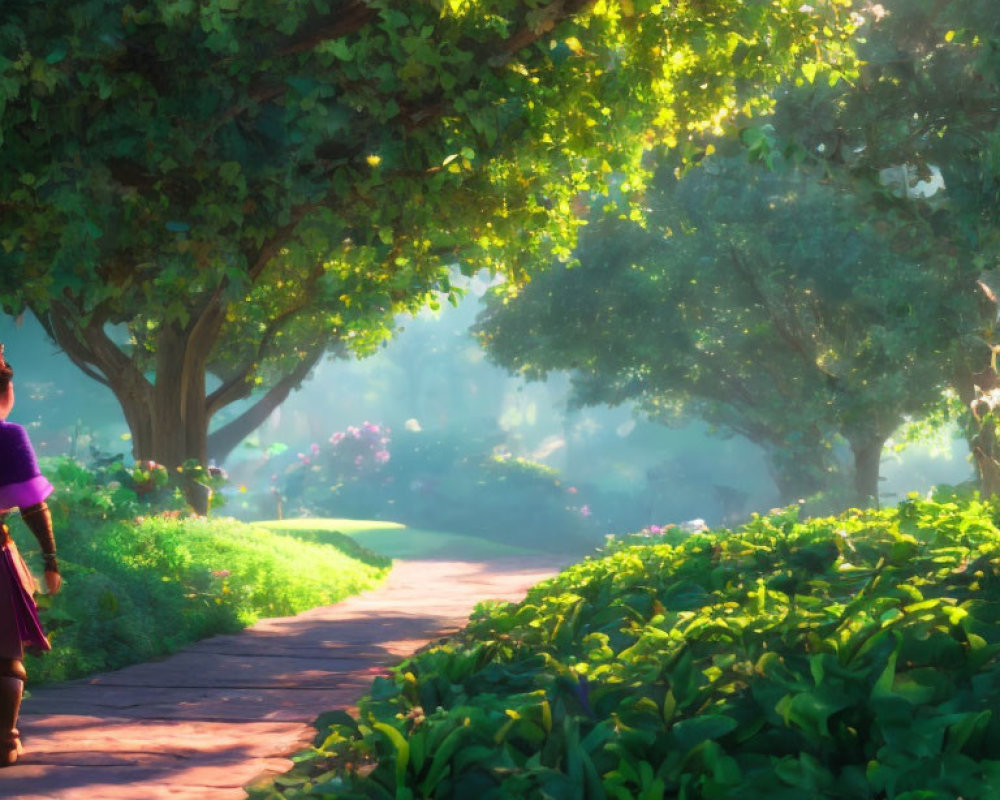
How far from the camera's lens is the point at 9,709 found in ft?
16.8

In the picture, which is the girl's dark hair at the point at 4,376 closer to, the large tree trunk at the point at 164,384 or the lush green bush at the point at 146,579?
the lush green bush at the point at 146,579

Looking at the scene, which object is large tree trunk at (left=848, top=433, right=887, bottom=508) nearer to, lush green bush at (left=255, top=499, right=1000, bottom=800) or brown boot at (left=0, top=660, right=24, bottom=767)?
lush green bush at (left=255, top=499, right=1000, bottom=800)

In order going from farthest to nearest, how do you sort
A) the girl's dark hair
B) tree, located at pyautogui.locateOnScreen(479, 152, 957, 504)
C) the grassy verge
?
tree, located at pyautogui.locateOnScreen(479, 152, 957, 504) < the grassy verge < the girl's dark hair

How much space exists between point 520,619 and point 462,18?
4894 millimetres

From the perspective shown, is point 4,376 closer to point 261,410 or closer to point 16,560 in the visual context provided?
point 16,560

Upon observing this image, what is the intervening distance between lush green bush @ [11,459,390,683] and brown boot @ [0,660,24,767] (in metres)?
2.27

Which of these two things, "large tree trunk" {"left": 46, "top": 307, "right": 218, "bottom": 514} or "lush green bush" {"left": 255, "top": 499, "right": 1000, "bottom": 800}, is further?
"large tree trunk" {"left": 46, "top": 307, "right": 218, "bottom": 514}

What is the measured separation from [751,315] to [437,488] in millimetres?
22924

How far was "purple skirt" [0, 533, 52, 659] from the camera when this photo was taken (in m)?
5.21

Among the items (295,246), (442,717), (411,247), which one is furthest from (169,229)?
(442,717)

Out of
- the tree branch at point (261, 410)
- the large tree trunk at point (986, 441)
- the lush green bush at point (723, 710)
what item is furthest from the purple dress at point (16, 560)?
the tree branch at point (261, 410)

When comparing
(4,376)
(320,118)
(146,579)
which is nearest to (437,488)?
(146,579)

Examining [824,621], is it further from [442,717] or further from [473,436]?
[473,436]

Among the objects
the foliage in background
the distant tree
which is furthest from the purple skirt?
the foliage in background
